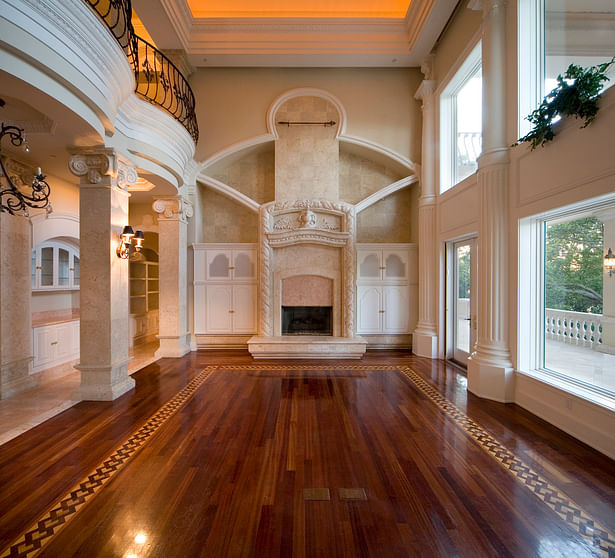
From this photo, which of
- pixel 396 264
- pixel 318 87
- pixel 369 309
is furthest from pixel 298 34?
pixel 369 309

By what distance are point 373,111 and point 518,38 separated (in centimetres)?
322

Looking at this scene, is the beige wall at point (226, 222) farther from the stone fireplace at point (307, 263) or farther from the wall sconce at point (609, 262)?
the wall sconce at point (609, 262)

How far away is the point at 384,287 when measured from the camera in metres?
7.11

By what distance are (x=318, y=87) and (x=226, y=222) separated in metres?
3.46

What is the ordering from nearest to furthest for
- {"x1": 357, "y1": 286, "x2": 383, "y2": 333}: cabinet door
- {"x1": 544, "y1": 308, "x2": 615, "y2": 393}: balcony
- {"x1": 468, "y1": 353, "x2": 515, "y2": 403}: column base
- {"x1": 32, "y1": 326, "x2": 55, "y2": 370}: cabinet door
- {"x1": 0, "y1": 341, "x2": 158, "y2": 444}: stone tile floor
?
{"x1": 544, "y1": 308, "x2": 615, "y2": 393}: balcony
{"x1": 0, "y1": 341, "x2": 158, "y2": 444}: stone tile floor
{"x1": 468, "y1": 353, "x2": 515, "y2": 403}: column base
{"x1": 32, "y1": 326, "x2": 55, "y2": 370}: cabinet door
{"x1": 357, "y1": 286, "x2": 383, "y2": 333}: cabinet door

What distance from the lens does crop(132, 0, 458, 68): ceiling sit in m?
6.31

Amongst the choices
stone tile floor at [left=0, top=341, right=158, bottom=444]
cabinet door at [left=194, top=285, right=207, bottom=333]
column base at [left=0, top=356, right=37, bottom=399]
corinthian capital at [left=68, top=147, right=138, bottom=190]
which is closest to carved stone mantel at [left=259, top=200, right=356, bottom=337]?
cabinet door at [left=194, top=285, right=207, bottom=333]

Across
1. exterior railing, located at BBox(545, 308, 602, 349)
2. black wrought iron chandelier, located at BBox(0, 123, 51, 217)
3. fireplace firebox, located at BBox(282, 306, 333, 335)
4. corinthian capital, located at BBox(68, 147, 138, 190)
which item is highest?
corinthian capital, located at BBox(68, 147, 138, 190)

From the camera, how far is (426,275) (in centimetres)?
661

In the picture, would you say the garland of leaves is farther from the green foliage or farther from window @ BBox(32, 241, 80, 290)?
window @ BBox(32, 241, 80, 290)

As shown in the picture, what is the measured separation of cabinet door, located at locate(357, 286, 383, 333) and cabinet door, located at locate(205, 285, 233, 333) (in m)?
2.76

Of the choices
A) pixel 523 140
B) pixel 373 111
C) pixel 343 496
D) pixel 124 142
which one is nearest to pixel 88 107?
pixel 124 142

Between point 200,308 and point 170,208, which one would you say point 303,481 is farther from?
point 170,208

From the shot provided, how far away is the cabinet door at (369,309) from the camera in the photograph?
708 cm
